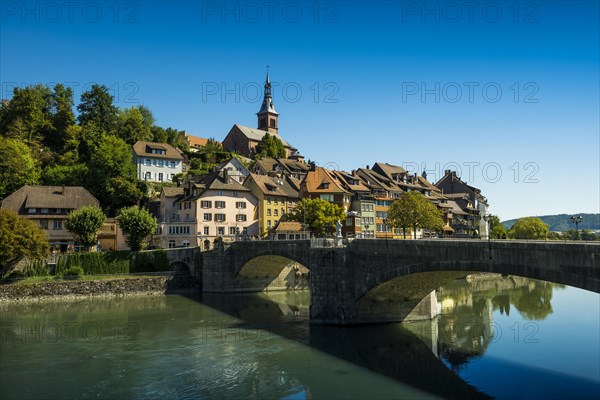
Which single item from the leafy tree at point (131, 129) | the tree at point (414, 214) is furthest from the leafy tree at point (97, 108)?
the tree at point (414, 214)

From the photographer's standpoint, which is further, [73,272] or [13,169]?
[13,169]

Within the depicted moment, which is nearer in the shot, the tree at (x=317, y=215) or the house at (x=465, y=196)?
the tree at (x=317, y=215)

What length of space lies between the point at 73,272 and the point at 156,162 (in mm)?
39154

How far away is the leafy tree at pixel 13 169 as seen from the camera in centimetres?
7806

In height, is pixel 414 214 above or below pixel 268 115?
below

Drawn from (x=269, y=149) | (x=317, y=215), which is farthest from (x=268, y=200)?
(x=269, y=149)

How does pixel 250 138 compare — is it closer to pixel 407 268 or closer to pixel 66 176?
pixel 66 176

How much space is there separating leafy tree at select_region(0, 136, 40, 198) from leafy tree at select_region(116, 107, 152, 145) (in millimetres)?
24753

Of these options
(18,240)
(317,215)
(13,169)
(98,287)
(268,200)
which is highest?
(13,169)

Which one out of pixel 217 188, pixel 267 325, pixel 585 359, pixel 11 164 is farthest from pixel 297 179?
pixel 585 359

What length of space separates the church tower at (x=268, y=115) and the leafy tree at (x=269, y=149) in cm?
2910

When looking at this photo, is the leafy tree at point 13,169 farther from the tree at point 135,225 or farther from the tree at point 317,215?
the tree at point 317,215

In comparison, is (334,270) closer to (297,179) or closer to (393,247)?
(393,247)

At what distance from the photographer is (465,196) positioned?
121438 mm
